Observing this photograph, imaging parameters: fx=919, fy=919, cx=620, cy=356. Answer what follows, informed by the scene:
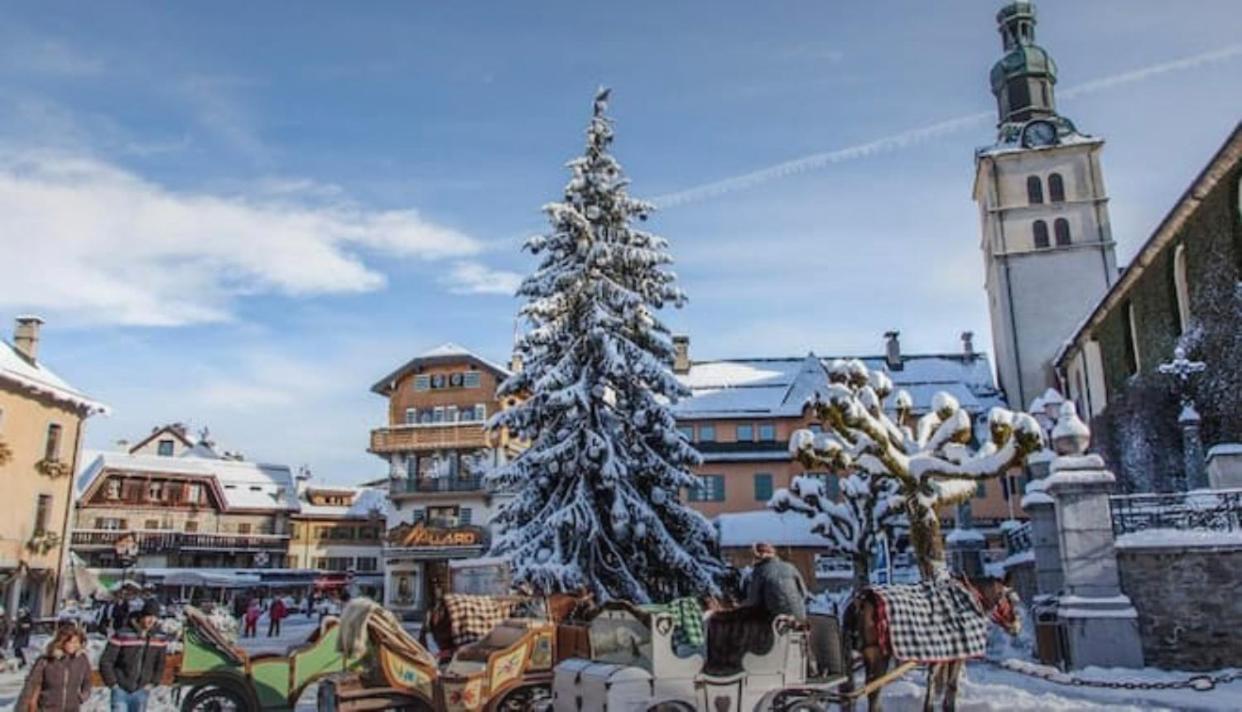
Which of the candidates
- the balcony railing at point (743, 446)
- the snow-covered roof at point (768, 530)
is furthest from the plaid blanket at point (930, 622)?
the balcony railing at point (743, 446)

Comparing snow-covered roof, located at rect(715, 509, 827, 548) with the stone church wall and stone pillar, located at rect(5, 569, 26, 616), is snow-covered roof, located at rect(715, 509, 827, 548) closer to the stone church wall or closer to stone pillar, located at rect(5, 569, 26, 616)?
the stone church wall

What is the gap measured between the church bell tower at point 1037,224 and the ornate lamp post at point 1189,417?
23.8 m

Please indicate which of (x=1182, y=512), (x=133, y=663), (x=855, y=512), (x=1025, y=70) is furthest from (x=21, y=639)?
(x=1025, y=70)

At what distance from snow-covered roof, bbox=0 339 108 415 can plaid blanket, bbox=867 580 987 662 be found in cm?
3074

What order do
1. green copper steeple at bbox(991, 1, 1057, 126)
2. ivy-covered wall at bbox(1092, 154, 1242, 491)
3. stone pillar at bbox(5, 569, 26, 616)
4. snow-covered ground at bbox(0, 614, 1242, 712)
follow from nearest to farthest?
snow-covered ground at bbox(0, 614, 1242, 712)
ivy-covered wall at bbox(1092, 154, 1242, 491)
stone pillar at bbox(5, 569, 26, 616)
green copper steeple at bbox(991, 1, 1057, 126)

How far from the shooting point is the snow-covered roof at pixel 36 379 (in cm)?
3064

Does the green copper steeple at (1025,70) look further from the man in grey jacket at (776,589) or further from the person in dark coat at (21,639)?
the person in dark coat at (21,639)

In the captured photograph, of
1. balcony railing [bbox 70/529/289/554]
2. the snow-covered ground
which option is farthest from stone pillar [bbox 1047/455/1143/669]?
balcony railing [bbox 70/529/289/554]

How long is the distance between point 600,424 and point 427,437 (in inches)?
1073

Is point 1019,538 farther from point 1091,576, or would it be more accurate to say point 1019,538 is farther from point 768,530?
point 768,530

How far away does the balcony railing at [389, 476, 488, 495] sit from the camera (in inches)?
1785

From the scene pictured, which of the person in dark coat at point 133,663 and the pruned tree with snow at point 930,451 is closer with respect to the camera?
the person in dark coat at point 133,663

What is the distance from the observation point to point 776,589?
9328 millimetres

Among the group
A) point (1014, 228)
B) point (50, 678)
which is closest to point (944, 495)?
point (50, 678)
